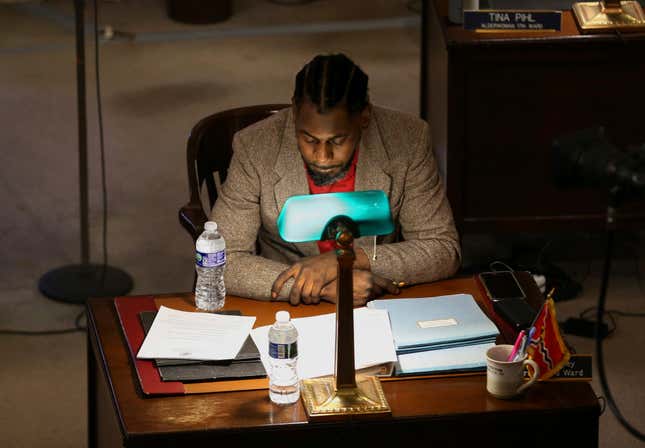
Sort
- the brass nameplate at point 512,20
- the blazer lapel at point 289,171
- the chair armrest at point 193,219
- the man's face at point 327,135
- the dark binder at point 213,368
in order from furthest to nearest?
the brass nameplate at point 512,20 → the chair armrest at point 193,219 → the blazer lapel at point 289,171 → the man's face at point 327,135 → the dark binder at point 213,368

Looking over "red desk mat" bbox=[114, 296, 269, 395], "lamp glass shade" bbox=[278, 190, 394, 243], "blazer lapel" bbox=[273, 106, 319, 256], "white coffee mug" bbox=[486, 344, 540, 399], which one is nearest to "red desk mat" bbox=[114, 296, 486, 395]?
"red desk mat" bbox=[114, 296, 269, 395]

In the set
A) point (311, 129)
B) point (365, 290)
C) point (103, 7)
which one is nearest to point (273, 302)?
point (365, 290)

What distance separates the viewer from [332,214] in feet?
7.28

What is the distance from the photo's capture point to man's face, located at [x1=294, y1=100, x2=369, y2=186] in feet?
9.67

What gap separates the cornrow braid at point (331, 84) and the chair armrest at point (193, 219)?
1.88 feet

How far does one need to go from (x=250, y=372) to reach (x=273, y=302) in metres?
0.41

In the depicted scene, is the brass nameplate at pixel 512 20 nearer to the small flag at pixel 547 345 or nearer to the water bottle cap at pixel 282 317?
the small flag at pixel 547 345

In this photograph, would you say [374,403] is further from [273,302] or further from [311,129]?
[311,129]

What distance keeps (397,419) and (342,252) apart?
404 mm

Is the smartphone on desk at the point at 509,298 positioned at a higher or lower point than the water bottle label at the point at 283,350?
lower

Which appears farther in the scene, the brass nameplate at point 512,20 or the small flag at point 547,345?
the brass nameplate at point 512,20

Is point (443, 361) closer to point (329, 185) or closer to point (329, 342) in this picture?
point (329, 342)

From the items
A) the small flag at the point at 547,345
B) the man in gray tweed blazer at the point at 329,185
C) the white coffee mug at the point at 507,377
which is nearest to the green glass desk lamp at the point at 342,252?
the white coffee mug at the point at 507,377

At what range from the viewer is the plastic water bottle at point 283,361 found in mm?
2473
